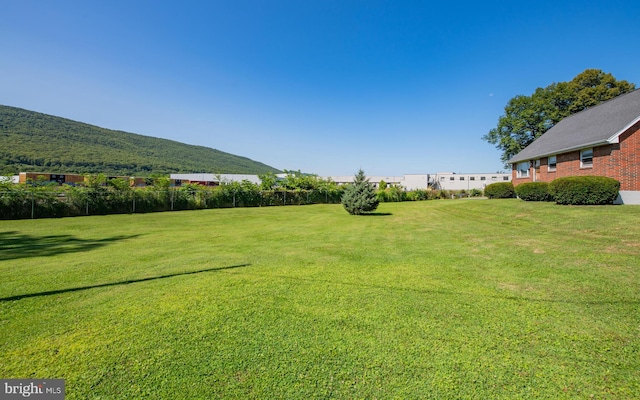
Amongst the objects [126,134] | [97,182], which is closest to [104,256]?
[97,182]

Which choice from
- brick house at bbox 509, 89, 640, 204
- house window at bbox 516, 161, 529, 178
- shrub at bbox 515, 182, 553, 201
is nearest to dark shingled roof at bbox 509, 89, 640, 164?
brick house at bbox 509, 89, 640, 204

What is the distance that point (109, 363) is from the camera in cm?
251

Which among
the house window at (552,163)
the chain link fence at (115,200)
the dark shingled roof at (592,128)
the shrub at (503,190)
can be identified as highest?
the dark shingled roof at (592,128)

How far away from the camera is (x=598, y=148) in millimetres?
14805

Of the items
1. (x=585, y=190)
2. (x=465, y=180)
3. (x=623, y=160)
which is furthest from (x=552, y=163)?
(x=465, y=180)

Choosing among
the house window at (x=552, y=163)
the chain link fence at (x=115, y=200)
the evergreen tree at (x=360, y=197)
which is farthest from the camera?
the house window at (x=552, y=163)

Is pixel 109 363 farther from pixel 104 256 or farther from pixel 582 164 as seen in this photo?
pixel 582 164

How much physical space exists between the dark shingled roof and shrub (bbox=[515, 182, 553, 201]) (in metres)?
2.57

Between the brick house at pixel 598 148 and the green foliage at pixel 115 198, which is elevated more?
the brick house at pixel 598 148

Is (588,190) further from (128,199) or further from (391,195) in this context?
(128,199)

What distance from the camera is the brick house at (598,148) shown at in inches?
529

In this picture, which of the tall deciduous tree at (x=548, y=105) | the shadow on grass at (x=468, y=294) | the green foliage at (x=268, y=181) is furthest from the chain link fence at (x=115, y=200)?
the tall deciduous tree at (x=548, y=105)

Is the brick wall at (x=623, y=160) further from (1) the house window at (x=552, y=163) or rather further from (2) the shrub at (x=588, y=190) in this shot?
(1) the house window at (x=552, y=163)

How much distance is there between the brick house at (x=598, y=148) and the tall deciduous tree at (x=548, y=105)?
568 inches
